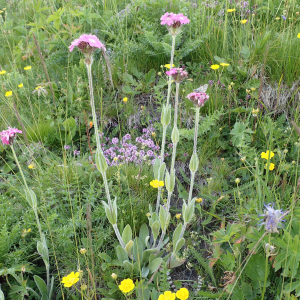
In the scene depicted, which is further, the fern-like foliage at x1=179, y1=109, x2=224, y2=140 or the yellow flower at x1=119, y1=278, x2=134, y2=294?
the fern-like foliage at x1=179, y1=109, x2=224, y2=140

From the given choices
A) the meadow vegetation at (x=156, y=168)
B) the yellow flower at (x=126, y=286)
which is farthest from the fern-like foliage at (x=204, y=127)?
the yellow flower at (x=126, y=286)

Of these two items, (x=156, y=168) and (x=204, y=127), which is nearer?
(x=156, y=168)

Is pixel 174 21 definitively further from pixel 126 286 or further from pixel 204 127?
pixel 126 286

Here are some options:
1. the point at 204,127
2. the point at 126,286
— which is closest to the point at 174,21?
the point at 204,127

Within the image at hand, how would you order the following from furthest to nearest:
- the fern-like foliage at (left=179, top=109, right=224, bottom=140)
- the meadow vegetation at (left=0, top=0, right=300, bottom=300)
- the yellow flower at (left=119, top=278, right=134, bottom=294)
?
1. the fern-like foliage at (left=179, top=109, right=224, bottom=140)
2. the meadow vegetation at (left=0, top=0, right=300, bottom=300)
3. the yellow flower at (left=119, top=278, right=134, bottom=294)

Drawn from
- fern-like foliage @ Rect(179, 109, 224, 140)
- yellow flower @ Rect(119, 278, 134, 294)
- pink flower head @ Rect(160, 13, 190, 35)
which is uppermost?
pink flower head @ Rect(160, 13, 190, 35)

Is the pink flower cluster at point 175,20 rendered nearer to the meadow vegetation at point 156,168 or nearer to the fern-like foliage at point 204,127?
the meadow vegetation at point 156,168

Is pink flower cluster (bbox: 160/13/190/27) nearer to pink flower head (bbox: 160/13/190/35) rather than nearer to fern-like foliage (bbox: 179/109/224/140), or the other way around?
pink flower head (bbox: 160/13/190/35)

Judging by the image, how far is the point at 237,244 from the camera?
150 cm

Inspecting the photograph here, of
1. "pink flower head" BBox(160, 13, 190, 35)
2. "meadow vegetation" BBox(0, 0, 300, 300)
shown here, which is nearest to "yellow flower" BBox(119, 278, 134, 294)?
"meadow vegetation" BBox(0, 0, 300, 300)

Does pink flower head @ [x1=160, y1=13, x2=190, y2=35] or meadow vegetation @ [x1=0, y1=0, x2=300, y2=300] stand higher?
pink flower head @ [x1=160, y1=13, x2=190, y2=35]

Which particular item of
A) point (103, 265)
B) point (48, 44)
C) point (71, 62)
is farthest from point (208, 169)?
point (48, 44)

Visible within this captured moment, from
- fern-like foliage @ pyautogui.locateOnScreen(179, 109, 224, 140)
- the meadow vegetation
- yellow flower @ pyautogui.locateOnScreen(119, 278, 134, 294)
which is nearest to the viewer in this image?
yellow flower @ pyautogui.locateOnScreen(119, 278, 134, 294)

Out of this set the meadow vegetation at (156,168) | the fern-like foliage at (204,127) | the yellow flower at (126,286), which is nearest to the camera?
the yellow flower at (126,286)
